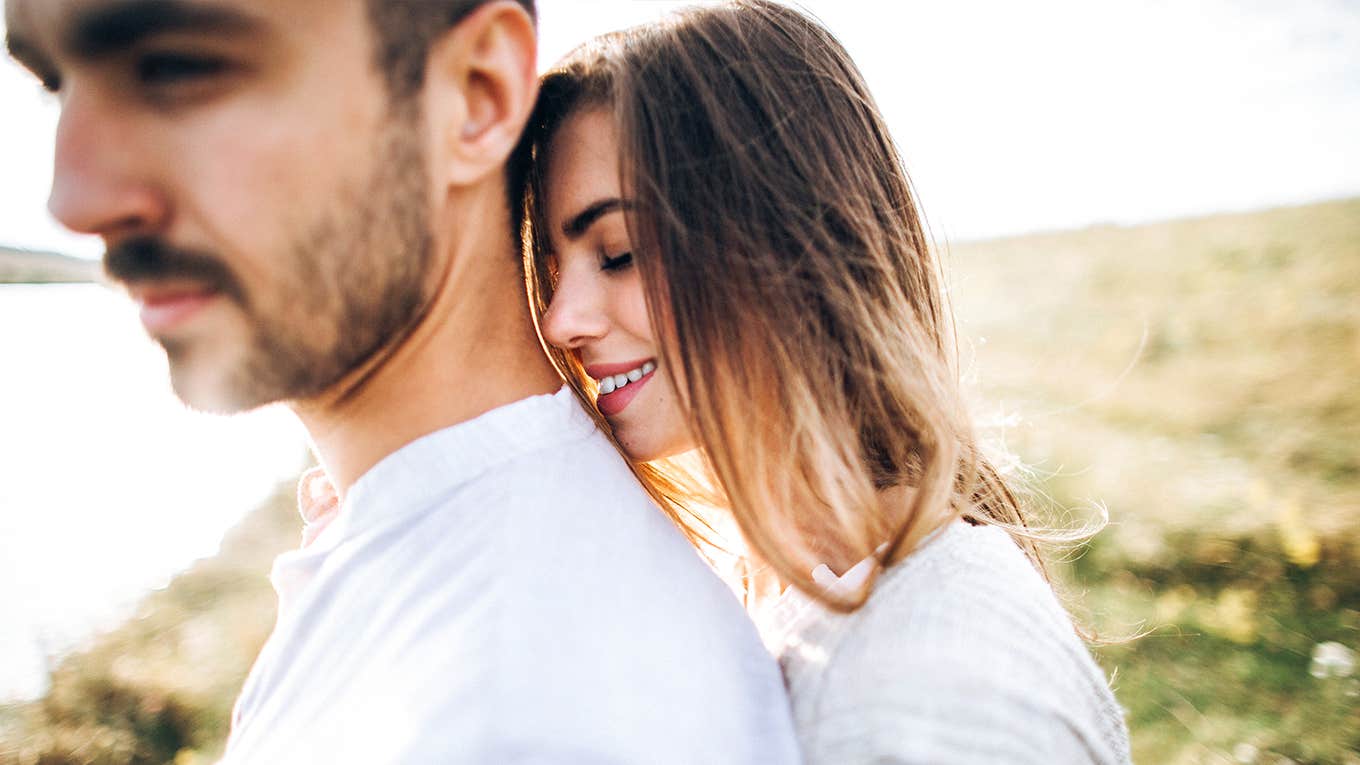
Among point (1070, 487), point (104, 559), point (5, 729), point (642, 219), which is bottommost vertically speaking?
point (1070, 487)

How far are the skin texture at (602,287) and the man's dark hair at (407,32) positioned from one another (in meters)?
0.38

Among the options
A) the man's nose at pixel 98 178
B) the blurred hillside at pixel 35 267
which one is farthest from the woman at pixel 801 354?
the blurred hillside at pixel 35 267

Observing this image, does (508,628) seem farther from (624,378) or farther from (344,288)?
(624,378)

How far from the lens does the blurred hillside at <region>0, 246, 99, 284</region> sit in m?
1.53

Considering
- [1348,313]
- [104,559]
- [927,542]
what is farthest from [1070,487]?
[104,559]

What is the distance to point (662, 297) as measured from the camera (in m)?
1.38

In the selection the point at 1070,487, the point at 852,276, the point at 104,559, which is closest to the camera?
the point at 852,276

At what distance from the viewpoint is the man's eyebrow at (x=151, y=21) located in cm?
98

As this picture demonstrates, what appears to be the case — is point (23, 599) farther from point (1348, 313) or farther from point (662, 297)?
point (1348, 313)

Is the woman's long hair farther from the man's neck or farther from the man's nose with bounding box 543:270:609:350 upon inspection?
the man's neck

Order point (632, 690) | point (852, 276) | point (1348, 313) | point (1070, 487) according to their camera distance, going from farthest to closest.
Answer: point (1348, 313)
point (1070, 487)
point (852, 276)
point (632, 690)

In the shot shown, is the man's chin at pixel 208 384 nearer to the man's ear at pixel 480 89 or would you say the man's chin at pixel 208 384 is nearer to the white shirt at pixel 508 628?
the white shirt at pixel 508 628

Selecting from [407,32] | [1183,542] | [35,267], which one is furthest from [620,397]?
[1183,542]

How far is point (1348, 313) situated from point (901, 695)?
826 centimetres
